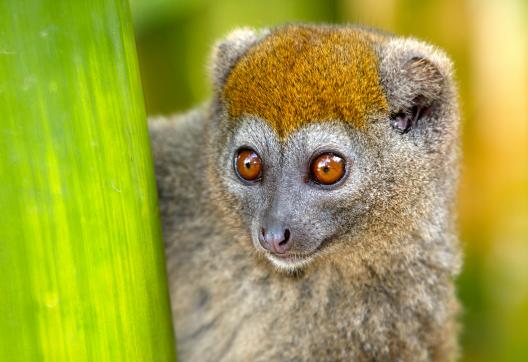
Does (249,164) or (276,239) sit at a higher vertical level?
(249,164)

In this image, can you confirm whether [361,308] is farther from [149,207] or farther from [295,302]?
[149,207]

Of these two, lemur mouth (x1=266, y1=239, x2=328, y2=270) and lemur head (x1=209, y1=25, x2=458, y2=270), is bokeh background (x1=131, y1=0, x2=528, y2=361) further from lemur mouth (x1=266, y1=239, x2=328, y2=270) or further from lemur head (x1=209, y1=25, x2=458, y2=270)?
lemur mouth (x1=266, y1=239, x2=328, y2=270)

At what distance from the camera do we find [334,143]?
2.70 metres

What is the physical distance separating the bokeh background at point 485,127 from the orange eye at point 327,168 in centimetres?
221

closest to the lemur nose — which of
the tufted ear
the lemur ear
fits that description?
the tufted ear

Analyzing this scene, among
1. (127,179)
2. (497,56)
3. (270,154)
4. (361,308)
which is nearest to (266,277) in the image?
(361,308)

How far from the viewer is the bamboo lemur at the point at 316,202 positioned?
8.95 feet

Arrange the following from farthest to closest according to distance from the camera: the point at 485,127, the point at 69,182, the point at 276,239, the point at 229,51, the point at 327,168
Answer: the point at 485,127, the point at 229,51, the point at 327,168, the point at 276,239, the point at 69,182

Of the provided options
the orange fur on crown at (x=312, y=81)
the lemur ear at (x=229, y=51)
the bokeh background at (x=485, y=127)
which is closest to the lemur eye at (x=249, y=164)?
the orange fur on crown at (x=312, y=81)

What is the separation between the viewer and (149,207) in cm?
223

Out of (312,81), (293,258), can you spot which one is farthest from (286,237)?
(312,81)

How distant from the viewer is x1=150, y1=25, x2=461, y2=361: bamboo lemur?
2.73 metres

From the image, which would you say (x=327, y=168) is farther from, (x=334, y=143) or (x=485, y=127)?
(x=485, y=127)

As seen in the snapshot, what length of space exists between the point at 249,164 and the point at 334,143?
357mm
